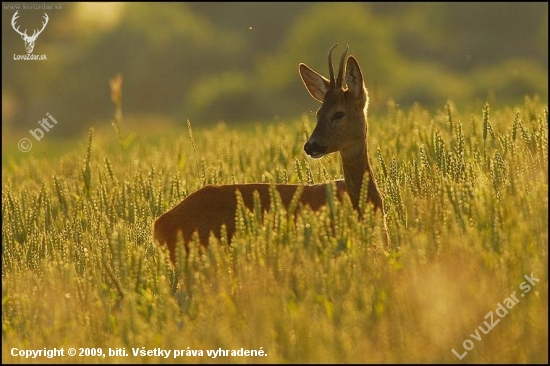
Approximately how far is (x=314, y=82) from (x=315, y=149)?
0.88 metres

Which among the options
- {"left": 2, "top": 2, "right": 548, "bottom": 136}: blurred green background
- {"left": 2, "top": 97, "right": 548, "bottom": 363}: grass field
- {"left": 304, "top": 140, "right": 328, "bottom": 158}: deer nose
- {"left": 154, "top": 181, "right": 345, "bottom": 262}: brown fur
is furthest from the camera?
{"left": 2, "top": 2, "right": 548, "bottom": 136}: blurred green background

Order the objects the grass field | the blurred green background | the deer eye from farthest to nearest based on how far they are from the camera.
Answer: the blurred green background
the deer eye
the grass field

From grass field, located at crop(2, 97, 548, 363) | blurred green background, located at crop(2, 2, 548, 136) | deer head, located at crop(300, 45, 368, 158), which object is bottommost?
grass field, located at crop(2, 97, 548, 363)

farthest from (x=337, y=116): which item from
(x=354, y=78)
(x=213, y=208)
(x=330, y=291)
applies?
(x=330, y=291)

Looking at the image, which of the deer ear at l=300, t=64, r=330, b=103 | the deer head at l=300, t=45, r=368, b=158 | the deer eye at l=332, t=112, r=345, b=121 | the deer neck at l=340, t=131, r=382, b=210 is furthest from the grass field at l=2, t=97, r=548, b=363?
the deer ear at l=300, t=64, r=330, b=103

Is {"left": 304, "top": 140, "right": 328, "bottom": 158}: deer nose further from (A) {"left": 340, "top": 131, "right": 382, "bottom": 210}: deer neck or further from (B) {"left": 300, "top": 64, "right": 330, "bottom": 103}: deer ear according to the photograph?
(B) {"left": 300, "top": 64, "right": 330, "bottom": 103}: deer ear

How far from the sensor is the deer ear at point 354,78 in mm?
6629

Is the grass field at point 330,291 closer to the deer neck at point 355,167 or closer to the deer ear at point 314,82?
the deer neck at point 355,167

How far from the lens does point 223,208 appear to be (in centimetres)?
629

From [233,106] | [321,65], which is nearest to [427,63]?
[321,65]

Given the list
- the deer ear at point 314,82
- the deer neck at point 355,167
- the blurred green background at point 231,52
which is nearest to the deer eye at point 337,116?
the deer neck at point 355,167

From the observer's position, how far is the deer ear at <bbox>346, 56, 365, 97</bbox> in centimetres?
663

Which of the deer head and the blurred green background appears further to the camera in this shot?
the blurred green background

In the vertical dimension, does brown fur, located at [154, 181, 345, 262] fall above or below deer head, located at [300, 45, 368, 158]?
below
